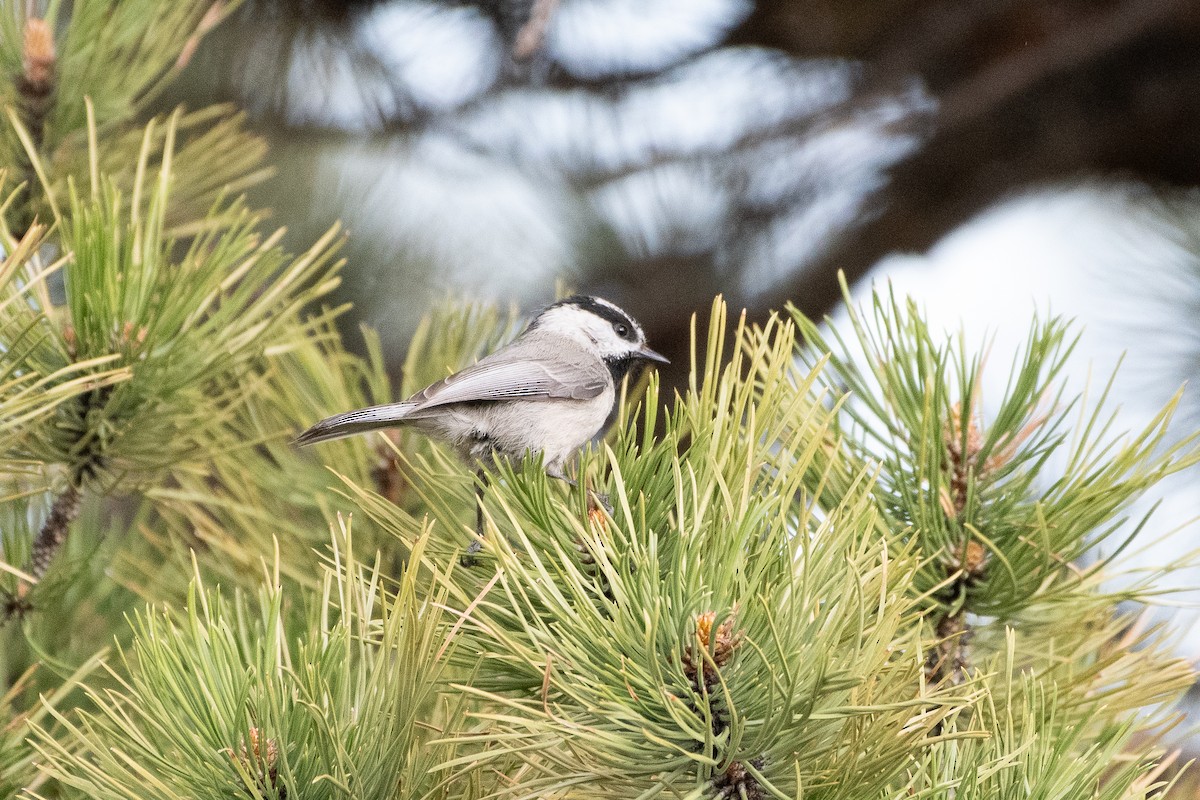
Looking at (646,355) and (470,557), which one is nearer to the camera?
(470,557)

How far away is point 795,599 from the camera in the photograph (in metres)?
0.88

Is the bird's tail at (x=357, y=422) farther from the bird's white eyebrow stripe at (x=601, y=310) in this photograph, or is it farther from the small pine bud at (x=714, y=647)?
the small pine bud at (x=714, y=647)

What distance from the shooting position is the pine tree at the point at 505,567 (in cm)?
87

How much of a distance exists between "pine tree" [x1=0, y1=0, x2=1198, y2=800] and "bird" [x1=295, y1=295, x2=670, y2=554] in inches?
3.1

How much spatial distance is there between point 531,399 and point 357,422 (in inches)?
17.5

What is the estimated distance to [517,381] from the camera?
74.2 inches

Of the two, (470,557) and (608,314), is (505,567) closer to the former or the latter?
(470,557)

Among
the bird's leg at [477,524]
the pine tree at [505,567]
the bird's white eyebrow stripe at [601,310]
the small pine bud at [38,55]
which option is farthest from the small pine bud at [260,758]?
the bird's white eyebrow stripe at [601,310]

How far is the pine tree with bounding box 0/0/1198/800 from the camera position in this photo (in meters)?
0.87

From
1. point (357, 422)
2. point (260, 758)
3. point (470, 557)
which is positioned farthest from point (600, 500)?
point (357, 422)

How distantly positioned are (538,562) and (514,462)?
0.97 metres

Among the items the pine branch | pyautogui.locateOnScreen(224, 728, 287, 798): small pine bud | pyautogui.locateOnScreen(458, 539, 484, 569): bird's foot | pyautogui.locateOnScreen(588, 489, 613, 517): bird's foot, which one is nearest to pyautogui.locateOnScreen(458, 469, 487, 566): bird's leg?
pyautogui.locateOnScreen(458, 539, 484, 569): bird's foot

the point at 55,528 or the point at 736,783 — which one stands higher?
the point at 736,783

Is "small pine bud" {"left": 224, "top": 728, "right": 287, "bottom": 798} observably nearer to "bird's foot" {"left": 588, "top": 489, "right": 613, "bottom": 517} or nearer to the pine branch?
"bird's foot" {"left": 588, "top": 489, "right": 613, "bottom": 517}
